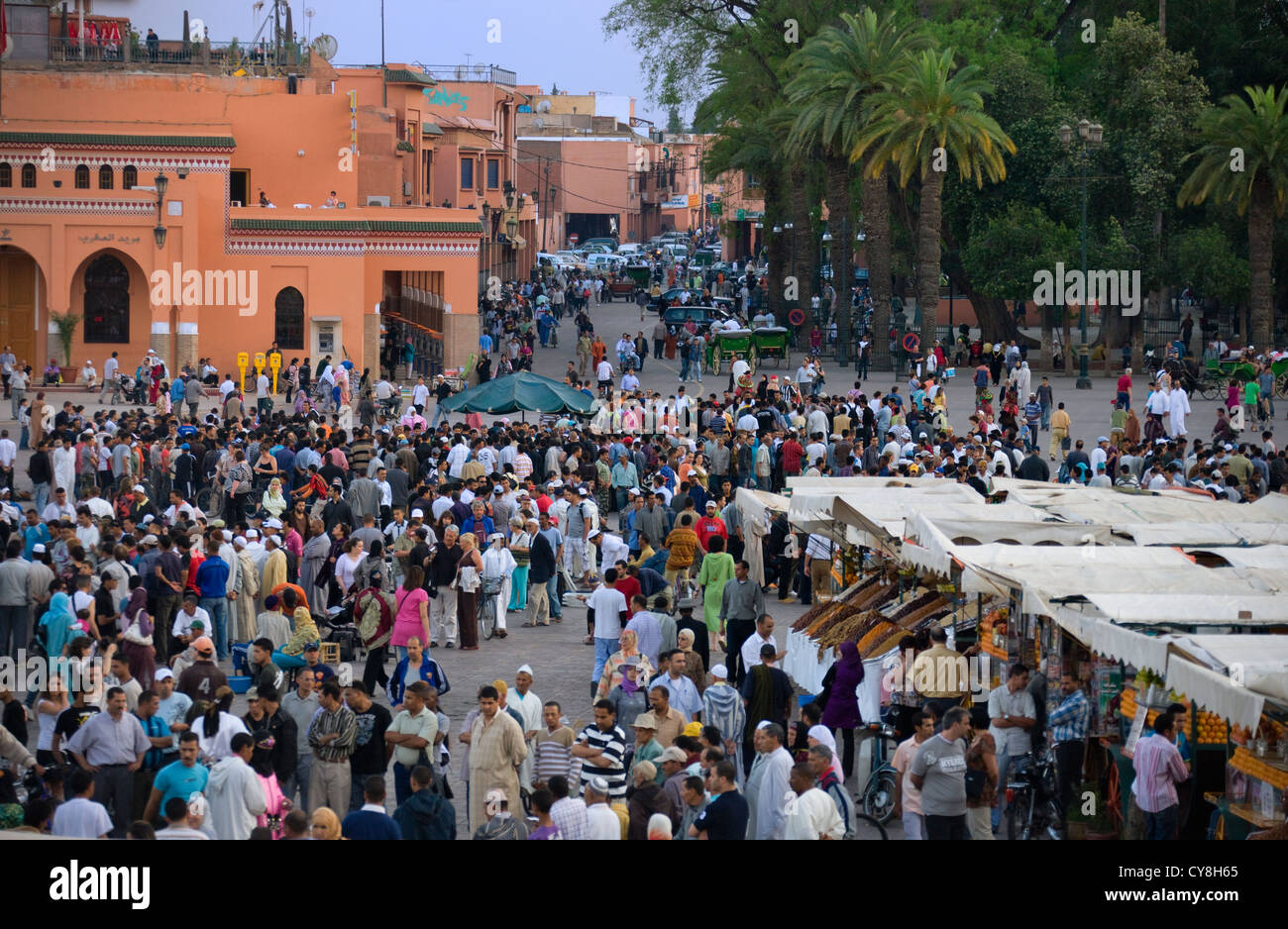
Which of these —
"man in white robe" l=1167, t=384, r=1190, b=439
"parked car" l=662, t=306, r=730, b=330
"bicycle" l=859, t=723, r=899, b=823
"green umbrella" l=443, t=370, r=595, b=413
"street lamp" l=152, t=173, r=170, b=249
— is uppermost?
"street lamp" l=152, t=173, r=170, b=249

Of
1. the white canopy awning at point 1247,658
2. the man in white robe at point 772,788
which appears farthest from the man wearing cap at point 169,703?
the white canopy awning at point 1247,658

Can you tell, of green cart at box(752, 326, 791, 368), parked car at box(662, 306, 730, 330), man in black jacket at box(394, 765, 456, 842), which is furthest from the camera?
parked car at box(662, 306, 730, 330)

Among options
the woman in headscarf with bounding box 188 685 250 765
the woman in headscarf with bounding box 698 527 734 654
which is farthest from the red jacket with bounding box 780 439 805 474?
the woman in headscarf with bounding box 188 685 250 765

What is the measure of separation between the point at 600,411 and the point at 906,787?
1875 centimetres

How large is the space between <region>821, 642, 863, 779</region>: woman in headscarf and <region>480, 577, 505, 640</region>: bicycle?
5826 mm

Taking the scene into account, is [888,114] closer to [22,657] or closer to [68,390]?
[68,390]

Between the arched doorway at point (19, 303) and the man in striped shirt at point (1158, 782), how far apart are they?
35957 millimetres

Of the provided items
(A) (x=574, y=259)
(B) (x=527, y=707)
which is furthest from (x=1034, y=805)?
(A) (x=574, y=259)

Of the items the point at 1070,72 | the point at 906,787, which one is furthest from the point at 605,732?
the point at 1070,72

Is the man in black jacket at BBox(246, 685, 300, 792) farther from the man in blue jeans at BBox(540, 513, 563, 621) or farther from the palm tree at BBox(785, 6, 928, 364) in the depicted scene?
the palm tree at BBox(785, 6, 928, 364)

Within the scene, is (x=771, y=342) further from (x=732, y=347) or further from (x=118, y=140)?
(x=118, y=140)

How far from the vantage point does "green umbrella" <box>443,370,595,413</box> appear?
25.8 metres

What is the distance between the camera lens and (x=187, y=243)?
41125 millimetres

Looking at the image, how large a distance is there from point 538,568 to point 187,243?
25206 mm
